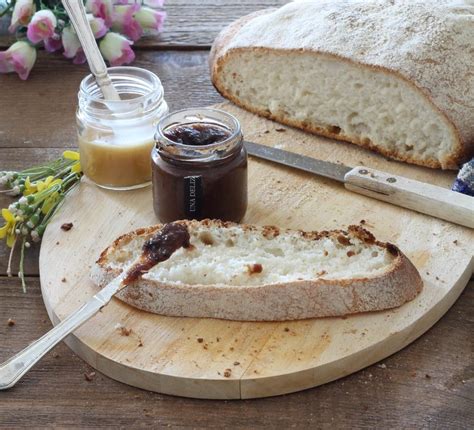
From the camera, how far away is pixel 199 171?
291cm

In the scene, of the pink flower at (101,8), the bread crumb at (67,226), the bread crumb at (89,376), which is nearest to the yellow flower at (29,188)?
the bread crumb at (67,226)

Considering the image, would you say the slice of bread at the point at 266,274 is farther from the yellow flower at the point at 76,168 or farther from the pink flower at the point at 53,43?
the pink flower at the point at 53,43

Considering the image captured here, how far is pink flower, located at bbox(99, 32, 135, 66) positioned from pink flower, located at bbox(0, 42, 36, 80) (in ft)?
1.04

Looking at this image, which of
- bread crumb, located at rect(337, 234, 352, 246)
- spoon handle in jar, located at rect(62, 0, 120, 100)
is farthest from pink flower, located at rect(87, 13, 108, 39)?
bread crumb, located at rect(337, 234, 352, 246)

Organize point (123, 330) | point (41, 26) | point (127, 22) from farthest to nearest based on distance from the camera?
point (127, 22)
point (41, 26)
point (123, 330)

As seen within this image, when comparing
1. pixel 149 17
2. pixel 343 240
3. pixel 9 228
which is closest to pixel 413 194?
pixel 343 240

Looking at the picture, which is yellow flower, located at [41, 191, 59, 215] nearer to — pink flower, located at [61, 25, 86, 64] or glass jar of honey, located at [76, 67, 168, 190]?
glass jar of honey, located at [76, 67, 168, 190]

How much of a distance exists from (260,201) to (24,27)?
1751mm

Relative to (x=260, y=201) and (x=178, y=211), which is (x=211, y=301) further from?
(x=260, y=201)

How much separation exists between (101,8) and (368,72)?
1386 mm

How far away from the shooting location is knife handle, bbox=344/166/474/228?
303cm

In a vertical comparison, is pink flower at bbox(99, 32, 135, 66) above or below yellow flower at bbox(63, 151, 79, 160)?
above

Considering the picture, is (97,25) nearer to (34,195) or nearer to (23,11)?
(23,11)

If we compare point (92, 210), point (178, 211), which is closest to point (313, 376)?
point (178, 211)
